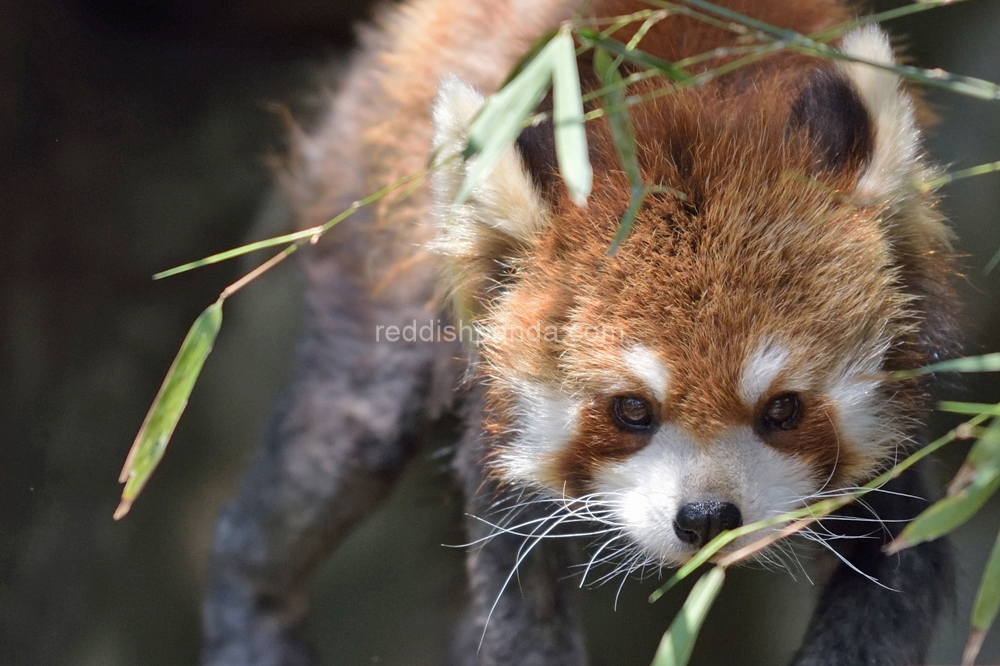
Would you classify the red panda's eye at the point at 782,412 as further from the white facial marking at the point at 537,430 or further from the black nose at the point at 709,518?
the white facial marking at the point at 537,430

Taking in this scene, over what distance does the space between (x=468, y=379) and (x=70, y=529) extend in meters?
1.53

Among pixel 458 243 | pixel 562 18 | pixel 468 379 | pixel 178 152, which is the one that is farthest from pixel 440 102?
pixel 178 152

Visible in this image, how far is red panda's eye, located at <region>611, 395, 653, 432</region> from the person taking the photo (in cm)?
178

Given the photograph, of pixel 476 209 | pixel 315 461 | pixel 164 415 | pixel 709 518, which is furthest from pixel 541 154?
pixel 315 461

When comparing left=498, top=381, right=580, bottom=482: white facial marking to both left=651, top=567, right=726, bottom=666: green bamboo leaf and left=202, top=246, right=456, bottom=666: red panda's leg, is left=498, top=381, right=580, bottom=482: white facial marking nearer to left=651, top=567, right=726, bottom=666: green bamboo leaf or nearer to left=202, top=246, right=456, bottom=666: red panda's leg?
left=651, top=567, right=726, bottom=666: green bamboo leaf

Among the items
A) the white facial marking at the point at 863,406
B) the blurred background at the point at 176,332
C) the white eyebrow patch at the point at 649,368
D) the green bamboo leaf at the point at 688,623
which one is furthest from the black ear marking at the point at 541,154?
the blurred background at the point at 176,332

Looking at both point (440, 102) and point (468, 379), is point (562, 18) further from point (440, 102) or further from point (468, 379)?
point (468, 379)

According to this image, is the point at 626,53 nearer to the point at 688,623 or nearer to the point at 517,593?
the point at 688,623

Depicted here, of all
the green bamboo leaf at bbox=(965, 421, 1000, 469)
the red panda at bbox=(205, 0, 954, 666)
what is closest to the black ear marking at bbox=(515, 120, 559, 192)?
the red panda at bbox=(205, 0, 954, 666)

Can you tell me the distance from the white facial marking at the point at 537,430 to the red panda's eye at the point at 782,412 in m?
0.36

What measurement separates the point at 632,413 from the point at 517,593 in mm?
848

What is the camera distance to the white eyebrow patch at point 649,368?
1723 mm

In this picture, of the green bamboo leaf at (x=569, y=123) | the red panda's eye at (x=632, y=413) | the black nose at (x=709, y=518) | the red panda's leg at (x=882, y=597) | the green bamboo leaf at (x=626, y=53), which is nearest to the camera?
the green bamboo leaf at (x=569, y=123)

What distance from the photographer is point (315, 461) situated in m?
2.75
